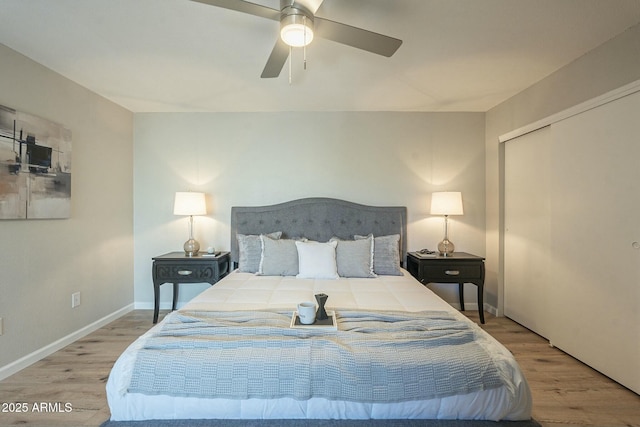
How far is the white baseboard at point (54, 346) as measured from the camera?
2.14 metres

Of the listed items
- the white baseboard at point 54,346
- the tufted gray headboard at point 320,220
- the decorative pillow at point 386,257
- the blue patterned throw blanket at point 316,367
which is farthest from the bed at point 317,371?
the tufted gray headboard at point 320,220

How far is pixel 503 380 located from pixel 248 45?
2.55m

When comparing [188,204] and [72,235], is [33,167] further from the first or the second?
[188,204]

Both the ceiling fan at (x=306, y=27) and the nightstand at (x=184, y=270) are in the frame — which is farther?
the nightstand at (x=184, y=270)

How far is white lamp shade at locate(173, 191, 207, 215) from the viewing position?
10.4 feet

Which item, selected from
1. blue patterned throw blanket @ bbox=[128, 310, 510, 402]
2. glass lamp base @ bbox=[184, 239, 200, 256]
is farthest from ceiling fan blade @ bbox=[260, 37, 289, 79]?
glass lamp base @ bbox=[184, 239, 200, 256]

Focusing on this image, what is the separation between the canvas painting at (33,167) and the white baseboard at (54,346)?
1100 millimetres

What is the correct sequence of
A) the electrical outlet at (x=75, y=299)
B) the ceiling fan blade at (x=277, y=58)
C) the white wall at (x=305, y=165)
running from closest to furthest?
the ceiling fan blade at (x=277, y=58) → the electrical outlet at (x=75, y=299) → the white wall at (x=305, y=165)

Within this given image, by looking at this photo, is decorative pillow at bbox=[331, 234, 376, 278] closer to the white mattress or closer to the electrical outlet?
the white mattress

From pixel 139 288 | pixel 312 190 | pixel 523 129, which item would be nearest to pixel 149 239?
pixel 139 288

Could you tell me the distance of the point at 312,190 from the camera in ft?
11.5

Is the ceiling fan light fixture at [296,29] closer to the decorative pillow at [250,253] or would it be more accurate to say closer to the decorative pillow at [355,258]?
the decorative pillow at [355,258]

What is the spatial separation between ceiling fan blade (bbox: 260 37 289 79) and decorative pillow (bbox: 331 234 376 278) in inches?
66.6

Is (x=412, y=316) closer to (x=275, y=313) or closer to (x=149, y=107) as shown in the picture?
(x=275, y=313)
